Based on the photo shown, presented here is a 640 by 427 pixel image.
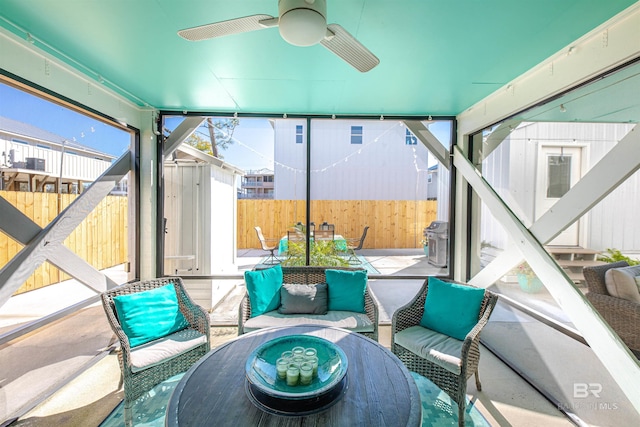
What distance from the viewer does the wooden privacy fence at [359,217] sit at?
3.93 m

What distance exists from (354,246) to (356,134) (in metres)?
1.66

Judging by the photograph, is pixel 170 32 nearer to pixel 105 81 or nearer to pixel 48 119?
pixel 105 81

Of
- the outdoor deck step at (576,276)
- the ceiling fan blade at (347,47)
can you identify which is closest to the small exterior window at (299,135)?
the ceiling fan blade at (347,47)

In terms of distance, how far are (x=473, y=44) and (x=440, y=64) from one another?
31 cm

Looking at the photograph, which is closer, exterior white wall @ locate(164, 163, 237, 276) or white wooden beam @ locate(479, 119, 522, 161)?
white wooden beam @ locate(479, 119, 522, 161)

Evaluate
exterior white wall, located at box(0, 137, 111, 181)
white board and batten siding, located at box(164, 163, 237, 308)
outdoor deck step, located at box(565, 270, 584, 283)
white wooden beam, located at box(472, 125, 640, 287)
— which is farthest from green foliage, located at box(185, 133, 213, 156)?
outdoor deck step, located at box(565, 270, 584, 283)

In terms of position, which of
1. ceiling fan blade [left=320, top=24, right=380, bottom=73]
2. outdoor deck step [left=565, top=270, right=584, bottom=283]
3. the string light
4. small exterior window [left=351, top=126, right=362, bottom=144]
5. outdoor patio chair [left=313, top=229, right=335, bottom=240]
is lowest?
outdoor deck step [left=565, top=270, right=584, bottom=283]

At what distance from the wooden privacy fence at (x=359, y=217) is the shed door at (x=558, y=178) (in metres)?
1.35

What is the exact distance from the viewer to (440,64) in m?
2.25

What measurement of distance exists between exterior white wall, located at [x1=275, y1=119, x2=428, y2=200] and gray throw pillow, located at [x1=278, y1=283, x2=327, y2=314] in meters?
1.43

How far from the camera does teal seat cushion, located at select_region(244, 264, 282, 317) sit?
2654mm

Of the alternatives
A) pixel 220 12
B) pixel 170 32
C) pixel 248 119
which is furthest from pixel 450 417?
pixel 248 119

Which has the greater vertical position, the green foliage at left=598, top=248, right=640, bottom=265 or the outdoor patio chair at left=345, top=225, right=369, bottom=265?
the green foliage at left=598, top=248, right=640, bottom=265

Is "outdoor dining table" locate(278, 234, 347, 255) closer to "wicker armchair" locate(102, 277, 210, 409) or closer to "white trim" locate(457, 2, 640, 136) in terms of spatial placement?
"wicker armchair" locate(102, 277, 210, 409)
